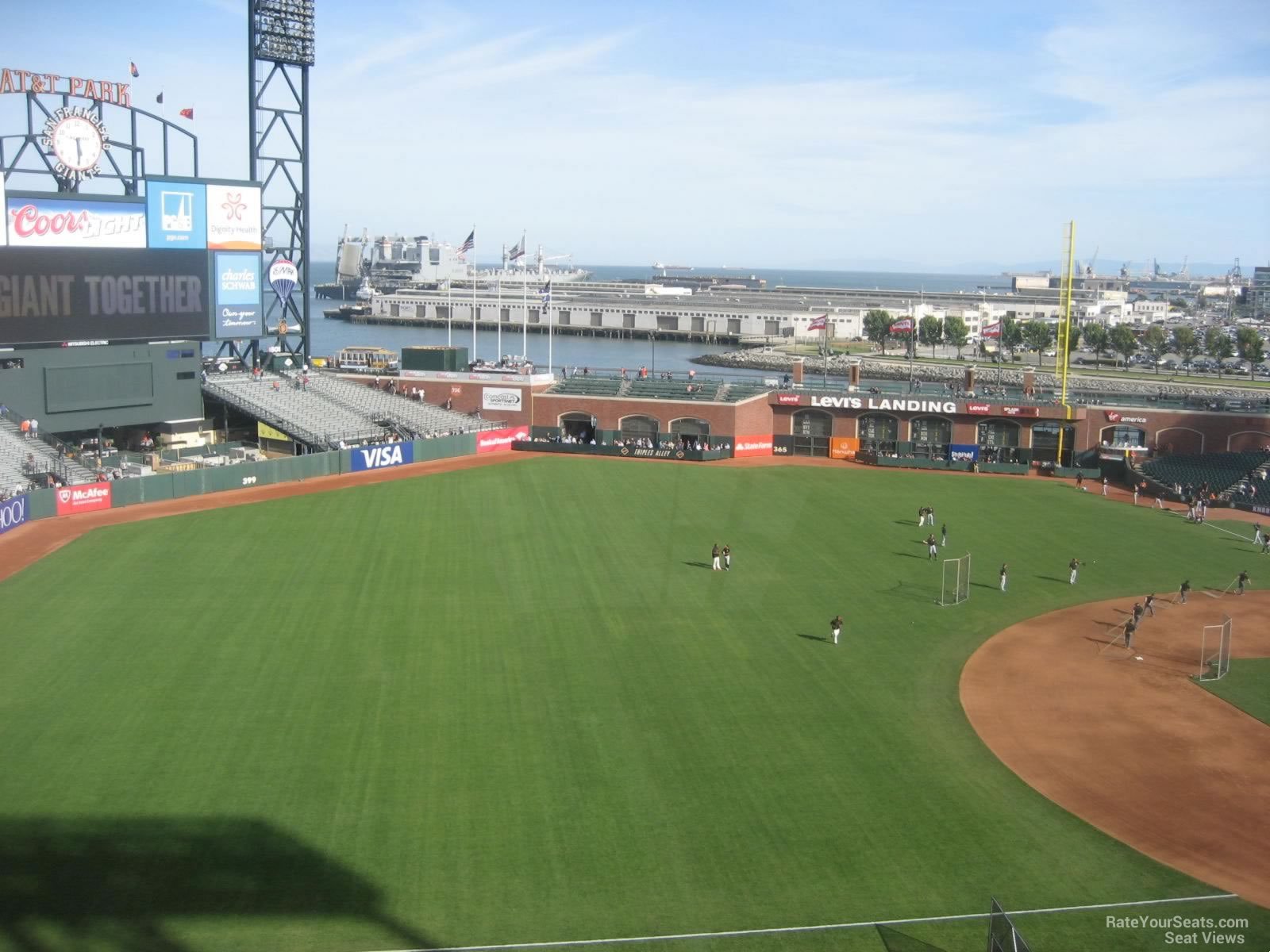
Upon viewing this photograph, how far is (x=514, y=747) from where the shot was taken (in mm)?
24688

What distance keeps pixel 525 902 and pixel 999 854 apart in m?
8.69

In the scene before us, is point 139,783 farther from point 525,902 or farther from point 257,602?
point 257,602

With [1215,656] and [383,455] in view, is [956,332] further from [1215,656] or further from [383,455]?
[1215,656]

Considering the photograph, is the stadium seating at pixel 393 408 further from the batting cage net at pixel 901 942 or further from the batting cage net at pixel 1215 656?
the batting cage net at pixel 901 942

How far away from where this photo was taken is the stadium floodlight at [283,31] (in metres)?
62.2

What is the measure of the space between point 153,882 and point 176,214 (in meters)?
43.6

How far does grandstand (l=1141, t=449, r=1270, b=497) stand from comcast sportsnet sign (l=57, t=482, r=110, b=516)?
1961 inches

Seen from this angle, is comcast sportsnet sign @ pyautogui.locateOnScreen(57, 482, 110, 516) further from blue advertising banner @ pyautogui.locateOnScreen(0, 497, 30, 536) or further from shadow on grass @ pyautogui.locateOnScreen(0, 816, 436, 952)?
shadow on grass @ pyautogui.locateOnScreen(0, 816, 436, 952)

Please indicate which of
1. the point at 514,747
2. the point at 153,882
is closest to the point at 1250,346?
the point at 514,747

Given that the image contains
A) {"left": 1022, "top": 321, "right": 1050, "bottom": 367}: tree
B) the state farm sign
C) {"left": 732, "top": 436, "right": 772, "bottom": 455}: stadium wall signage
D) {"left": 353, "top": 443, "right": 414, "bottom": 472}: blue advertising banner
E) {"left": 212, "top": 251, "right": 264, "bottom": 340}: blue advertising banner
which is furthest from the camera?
{"left": 1022, "top": 321, "right": 1050, "bottom": 367}: tree

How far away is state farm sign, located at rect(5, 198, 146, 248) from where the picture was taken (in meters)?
49.1

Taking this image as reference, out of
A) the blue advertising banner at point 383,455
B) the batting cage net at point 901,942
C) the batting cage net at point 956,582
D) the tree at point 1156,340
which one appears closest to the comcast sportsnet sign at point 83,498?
the blue advertising banner at point 383,455

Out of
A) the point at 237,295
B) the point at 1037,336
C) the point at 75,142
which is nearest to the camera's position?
the point at 75,142

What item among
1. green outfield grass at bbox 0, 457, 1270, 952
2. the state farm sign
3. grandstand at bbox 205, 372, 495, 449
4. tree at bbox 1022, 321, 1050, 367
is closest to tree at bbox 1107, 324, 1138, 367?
tree at bbox 1022, 321, 1050, 367
